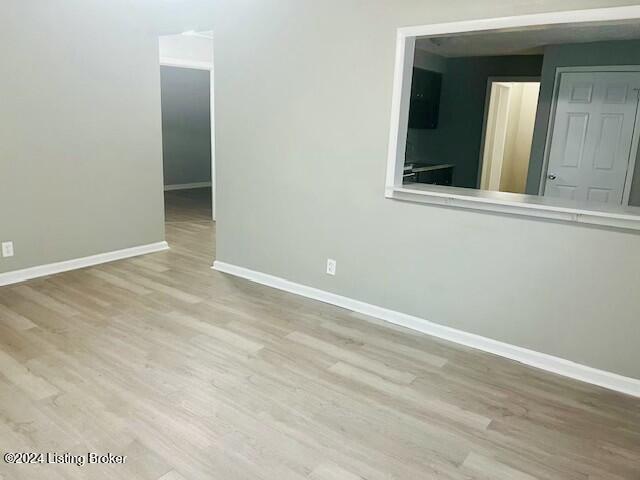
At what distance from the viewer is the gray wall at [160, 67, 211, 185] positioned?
8.56m

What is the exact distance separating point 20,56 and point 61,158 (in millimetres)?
825

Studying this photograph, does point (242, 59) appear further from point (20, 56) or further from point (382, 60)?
point (20, 56)

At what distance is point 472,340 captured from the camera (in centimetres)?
321

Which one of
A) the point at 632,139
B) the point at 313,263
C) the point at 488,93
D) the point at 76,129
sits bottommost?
the point at 313,263

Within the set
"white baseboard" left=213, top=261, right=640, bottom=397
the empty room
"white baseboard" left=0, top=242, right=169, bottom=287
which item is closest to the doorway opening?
"white baseboard" left=0, top=242, right=169, bottom=287

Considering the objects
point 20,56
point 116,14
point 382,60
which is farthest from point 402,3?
point 20,56

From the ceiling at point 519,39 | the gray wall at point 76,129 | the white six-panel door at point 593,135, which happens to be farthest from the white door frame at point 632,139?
the gray wall at point 76,129

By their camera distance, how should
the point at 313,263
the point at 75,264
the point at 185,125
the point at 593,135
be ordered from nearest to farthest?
the point at 313,263, the point at 75,264, the point at 593,135, the point at 185,125

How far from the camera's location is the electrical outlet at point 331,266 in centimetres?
376

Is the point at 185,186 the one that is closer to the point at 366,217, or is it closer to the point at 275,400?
the point at 366,217

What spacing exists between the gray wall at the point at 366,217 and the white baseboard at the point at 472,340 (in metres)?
0.05

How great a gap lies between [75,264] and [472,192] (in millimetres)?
3448

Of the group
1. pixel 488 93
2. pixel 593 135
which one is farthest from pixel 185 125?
pixel 593 135

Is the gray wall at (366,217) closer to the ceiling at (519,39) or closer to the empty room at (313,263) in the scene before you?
the empty room at (313,263)
